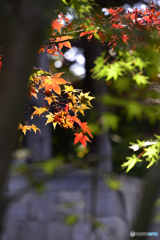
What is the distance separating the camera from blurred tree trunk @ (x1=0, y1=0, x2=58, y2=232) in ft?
2.60

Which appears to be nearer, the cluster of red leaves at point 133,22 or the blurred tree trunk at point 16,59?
the blurred tree trunk at point 16,59

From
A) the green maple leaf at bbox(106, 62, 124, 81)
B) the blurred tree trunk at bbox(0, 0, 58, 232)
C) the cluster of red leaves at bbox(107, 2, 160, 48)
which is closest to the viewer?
the blurred tree trunk at bbox(0, 0, 58, 232)

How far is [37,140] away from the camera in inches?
182

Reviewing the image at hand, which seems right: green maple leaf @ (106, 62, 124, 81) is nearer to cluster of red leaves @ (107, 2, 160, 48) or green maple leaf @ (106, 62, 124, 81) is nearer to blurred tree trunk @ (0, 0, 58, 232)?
cluster of red leaves @ (107, 2, 160, 48)

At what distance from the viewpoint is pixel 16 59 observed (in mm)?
795

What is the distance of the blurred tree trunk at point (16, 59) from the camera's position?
0.79 meters

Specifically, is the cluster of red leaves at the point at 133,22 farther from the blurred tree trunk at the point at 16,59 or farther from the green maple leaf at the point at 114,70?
the blurred tree trunk at the point at 16,59

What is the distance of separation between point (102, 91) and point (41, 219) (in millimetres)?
2756

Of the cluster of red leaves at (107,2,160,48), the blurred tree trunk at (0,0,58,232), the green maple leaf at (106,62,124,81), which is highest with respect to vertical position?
the cluster of red leaves at (107,2,160,48)

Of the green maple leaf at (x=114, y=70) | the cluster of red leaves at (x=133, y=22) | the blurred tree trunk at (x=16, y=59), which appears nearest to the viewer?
the blurred tree trunk at (x=16, y=59)

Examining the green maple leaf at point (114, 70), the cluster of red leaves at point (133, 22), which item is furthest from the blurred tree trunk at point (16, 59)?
the green maple leaf at point (114, 70)

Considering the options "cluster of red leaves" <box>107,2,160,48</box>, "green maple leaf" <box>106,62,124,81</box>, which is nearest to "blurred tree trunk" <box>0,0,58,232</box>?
"cluster of red leaves" <box>107,2,160,48</box>

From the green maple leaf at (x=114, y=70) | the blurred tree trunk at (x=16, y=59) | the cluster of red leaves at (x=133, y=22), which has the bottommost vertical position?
the blurred tree trunk at (x=16, y=59)

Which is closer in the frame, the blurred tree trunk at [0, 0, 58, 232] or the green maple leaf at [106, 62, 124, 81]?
the blurred tree trunk at [0, 0, 58, 232]
